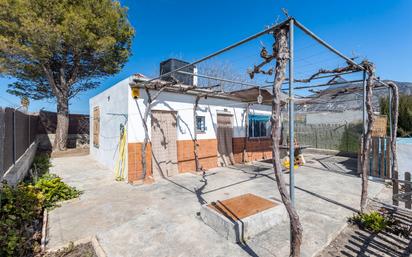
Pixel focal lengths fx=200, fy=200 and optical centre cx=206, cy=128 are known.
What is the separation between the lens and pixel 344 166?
25.8 ft

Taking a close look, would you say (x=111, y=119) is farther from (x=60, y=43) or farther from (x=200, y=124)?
(x=60, y=43)

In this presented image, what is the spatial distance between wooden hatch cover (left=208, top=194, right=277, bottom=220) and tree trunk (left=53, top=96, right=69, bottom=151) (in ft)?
40.6

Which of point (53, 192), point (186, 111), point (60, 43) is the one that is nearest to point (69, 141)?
point (60, 43)

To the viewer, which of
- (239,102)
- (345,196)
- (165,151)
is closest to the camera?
(345,196)

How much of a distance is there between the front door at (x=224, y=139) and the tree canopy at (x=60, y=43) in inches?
285

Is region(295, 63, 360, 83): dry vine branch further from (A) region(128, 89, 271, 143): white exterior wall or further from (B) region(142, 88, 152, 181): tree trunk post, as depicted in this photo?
(B) region(142, 88, 152, 181): tree trunk post

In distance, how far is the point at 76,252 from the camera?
8.93 ft

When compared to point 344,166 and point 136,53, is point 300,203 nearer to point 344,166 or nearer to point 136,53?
point 344,166

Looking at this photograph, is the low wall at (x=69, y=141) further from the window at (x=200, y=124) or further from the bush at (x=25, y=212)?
the bush at (x=25, y=212)

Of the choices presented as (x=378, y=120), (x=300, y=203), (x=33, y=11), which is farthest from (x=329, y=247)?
(x=33, y=11)

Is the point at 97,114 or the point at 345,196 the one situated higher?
the point at 97,114

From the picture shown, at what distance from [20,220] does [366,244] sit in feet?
17.1

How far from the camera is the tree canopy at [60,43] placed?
29.7ft

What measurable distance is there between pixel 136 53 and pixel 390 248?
14279mm
